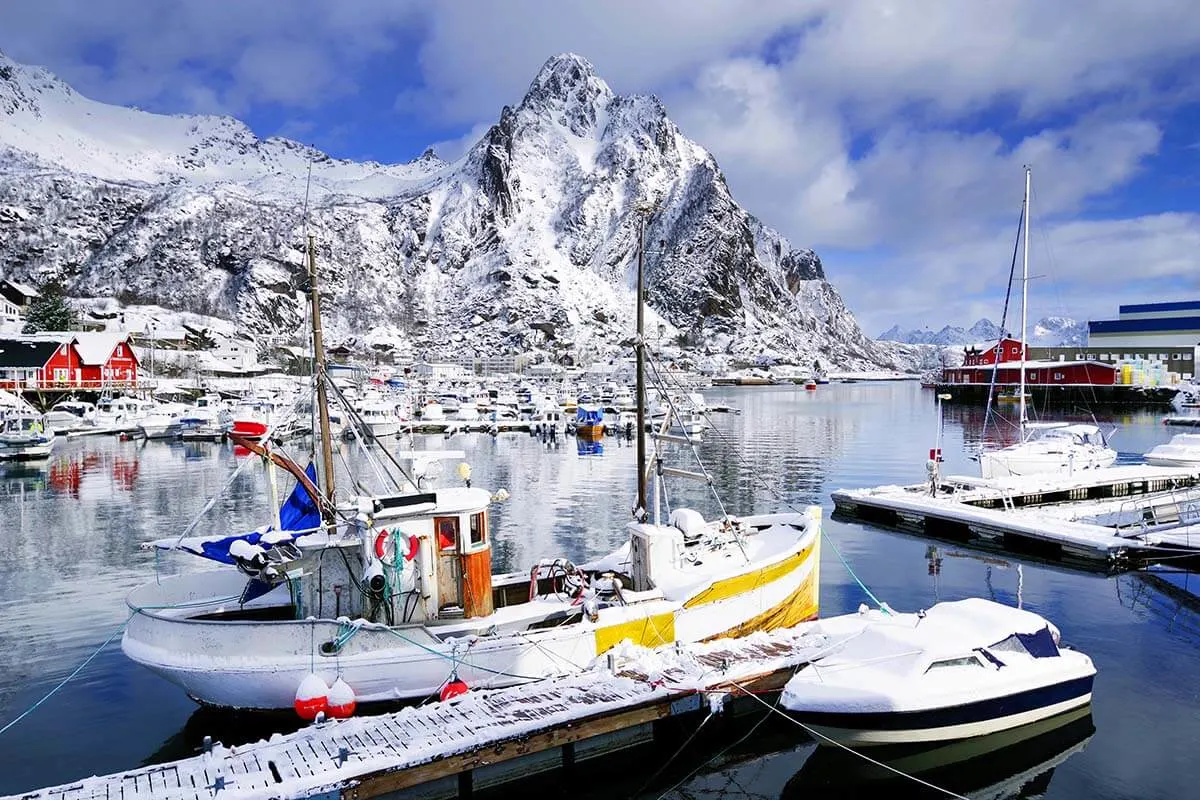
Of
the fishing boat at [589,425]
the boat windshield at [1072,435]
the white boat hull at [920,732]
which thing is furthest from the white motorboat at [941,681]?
the fishing boat at [589,425]

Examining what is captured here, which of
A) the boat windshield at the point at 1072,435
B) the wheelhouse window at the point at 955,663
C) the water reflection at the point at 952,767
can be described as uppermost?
the boat windshield at the point at 1072,435

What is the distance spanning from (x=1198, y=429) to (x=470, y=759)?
88787mm

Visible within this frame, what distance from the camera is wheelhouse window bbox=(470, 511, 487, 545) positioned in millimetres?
13609

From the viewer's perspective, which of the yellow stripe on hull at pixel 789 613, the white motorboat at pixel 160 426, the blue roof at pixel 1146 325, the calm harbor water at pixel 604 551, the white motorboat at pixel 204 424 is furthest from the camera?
the blue roof at pixel 1146 325

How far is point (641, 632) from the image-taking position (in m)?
14.0

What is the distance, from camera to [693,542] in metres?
17.6

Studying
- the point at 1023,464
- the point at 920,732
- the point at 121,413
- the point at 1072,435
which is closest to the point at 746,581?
the point at 920,732

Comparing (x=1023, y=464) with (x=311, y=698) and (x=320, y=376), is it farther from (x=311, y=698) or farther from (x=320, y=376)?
(x=311, y=698)

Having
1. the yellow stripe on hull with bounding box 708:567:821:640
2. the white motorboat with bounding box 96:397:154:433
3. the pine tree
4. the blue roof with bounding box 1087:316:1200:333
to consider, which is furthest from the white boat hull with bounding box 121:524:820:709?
the blue roof with bounding box 1087:316:1200:333

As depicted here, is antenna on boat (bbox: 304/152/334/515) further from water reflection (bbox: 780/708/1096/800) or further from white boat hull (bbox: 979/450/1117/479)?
white boat hull (bbox: 979/450/1117/479)

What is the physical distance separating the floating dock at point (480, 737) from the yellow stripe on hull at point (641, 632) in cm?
23

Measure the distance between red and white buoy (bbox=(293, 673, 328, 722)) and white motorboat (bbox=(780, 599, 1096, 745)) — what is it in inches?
284

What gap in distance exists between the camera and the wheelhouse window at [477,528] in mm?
13609

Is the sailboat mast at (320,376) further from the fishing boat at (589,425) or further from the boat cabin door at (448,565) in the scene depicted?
the fishing boat at (589,425)
